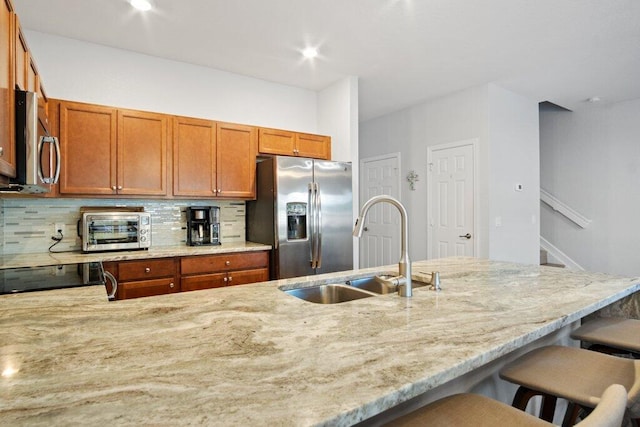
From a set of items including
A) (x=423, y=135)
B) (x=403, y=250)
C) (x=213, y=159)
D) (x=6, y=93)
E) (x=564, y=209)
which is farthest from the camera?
(x=564, y=209)

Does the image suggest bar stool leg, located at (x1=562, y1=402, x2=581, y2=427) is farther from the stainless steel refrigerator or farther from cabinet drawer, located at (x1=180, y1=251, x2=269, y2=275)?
cabinet drawer, located at (x1=180, y1=251, x2=269, y2=275)

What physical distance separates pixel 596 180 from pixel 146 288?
571cm

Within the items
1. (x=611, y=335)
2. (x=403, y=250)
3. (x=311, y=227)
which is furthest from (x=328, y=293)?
(x=311, y=227)

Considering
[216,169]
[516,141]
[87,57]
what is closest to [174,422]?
[216,169]

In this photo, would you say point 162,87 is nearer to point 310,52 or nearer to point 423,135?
point 310,52

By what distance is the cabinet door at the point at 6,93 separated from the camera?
128cm

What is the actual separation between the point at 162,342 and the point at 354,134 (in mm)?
3279

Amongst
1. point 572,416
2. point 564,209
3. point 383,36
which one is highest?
point 383,36

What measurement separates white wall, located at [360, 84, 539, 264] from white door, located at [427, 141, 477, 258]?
0.09 meters

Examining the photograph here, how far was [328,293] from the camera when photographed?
5.82 feet

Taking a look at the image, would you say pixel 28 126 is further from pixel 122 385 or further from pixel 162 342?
pixel 122 385

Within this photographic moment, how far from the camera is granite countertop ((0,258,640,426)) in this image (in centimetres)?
62

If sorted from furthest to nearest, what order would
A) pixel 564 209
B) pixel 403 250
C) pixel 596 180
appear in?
pixel 564 209, pixel 596 180, pixel 403 250

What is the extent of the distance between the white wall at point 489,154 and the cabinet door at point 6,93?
401 cm
